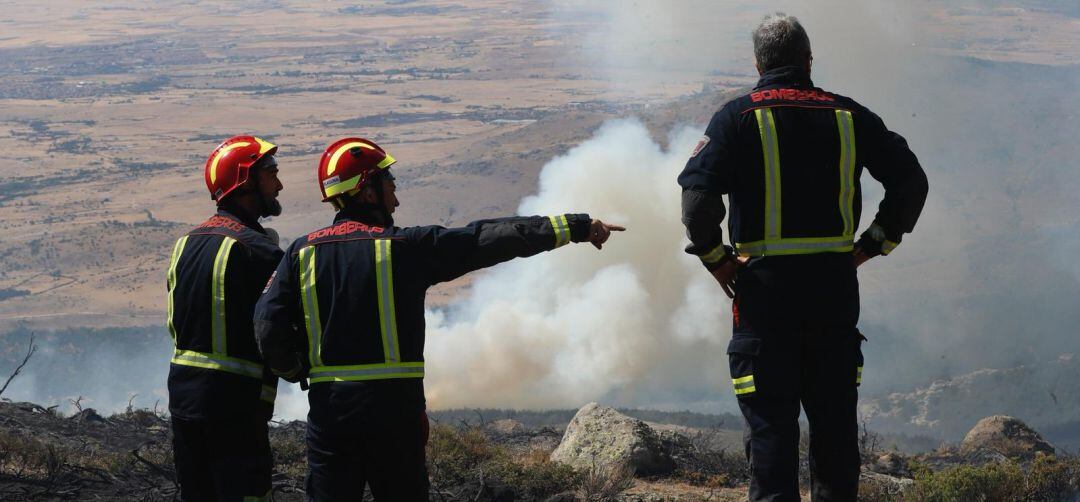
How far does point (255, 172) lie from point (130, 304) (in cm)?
4918

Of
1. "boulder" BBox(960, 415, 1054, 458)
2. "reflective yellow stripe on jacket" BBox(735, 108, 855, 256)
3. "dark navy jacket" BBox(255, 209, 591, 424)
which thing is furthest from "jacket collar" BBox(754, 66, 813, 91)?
"boulder" BBox(960, 415, 1054, 458)

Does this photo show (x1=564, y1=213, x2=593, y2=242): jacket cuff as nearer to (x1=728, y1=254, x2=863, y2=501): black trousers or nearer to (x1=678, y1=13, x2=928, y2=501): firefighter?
(x1=678, y1=13, x2=928, y2=501): firefighter

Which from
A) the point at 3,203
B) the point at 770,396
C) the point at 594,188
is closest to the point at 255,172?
the point at 770,396

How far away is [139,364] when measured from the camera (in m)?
42.4

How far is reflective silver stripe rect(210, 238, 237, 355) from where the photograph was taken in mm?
5488

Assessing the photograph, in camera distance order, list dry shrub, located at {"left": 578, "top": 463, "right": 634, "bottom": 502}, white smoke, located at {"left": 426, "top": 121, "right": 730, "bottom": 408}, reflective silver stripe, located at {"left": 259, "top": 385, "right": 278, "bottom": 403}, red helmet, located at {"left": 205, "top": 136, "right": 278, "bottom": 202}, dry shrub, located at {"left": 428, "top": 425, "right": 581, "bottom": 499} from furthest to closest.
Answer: white smoke, located at {"left": 426, "top": 121, "right": 730, "bottom": 408} < dry shrub, located at {"left": 428, "top": 425, "right": 581, "bottom": 499} < dry shrub, located at {"left": 578, "top": 463, "right": 634, "bottom": 502} < red helmet, located at {"left": 205, "top": 136, "right": 278, "bottom": 202} < reflective silver stripe, located at {"left": 259, "top": 385, "right": 278, "bottom": 403}

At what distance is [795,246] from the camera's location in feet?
16.6

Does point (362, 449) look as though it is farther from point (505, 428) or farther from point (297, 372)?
point (505, 428)

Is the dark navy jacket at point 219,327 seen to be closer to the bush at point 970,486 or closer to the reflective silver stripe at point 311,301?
the reflective silver stripe at point 311,301

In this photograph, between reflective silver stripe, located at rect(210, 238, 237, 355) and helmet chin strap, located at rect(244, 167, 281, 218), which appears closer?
reflective silver stripe, located at rect(210, 238, 237, 355)

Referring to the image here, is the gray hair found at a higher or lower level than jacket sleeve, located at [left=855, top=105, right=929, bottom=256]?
higher

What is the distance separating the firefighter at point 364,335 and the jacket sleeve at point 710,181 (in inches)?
29.4

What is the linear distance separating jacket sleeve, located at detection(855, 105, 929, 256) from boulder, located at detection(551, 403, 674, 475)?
16.1 feet

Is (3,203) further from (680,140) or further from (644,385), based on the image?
(644,385)
